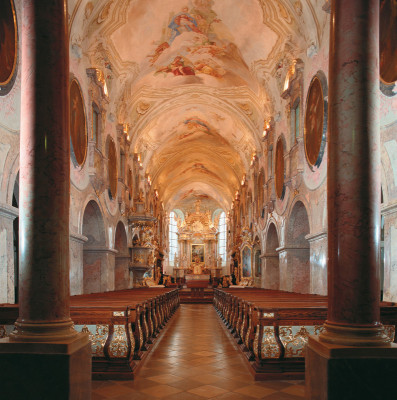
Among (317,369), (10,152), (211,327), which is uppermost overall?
(10,152)

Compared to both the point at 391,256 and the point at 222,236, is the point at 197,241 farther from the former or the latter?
the point at 391,256

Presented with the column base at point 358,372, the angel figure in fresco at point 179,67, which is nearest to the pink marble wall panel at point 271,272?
the angel figure in fresco at point 179,67

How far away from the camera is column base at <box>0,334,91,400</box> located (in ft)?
12.0

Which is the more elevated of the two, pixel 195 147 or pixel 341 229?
pixel 195 147

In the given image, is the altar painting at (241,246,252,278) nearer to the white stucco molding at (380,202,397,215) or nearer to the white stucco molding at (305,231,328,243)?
the white stucco molding at (305,231,328,243)

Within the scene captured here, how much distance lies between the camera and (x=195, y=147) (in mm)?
27734

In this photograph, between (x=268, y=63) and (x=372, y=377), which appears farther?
(x=268, y=63)

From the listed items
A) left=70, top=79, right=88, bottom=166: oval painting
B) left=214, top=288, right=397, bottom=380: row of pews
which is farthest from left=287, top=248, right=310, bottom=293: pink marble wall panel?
left=214, top=288, right=397, bottom=380: row of pews

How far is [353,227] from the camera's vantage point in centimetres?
378

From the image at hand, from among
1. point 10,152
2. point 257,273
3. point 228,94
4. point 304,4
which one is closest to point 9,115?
point 10,152

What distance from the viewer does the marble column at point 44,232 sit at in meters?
3.70

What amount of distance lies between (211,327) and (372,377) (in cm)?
811

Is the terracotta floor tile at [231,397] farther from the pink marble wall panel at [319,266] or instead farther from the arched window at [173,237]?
the arched window at [173,237]

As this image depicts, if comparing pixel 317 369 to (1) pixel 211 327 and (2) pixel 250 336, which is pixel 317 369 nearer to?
(2) pixel 250 336
